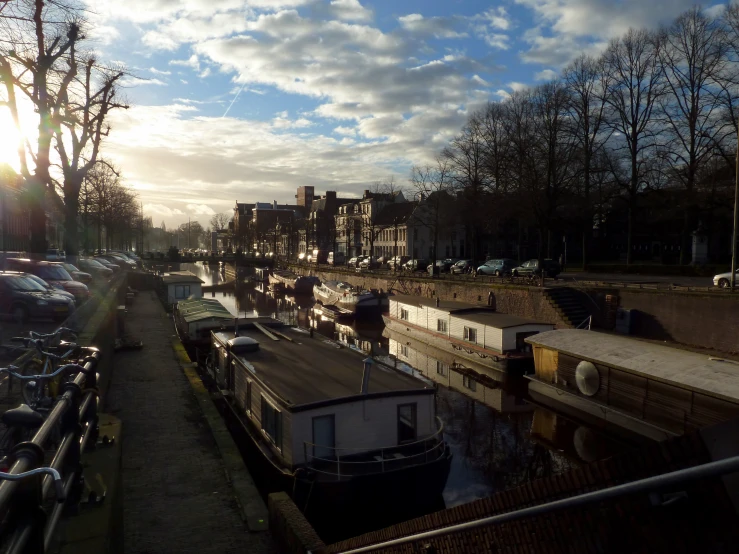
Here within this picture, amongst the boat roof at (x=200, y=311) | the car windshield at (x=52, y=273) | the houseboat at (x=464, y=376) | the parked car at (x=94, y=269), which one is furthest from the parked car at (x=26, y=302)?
the parked car at (x=94, y=269)

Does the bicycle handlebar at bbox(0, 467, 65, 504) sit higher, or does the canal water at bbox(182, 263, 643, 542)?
the bicycle handlebar at bbox(0, 467, 65, 504)

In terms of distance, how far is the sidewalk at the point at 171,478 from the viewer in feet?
29.6

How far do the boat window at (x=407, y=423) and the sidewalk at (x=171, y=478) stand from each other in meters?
4.38

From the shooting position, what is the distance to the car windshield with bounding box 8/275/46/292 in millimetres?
19781

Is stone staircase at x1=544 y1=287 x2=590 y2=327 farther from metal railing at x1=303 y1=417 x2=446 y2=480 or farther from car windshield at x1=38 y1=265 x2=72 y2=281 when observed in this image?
car windshield at x1=38 y1=265 x2=72 y2=281

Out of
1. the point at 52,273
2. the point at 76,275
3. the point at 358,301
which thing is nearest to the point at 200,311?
the point at 76,275

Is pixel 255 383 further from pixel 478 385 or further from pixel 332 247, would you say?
pixel 332 247

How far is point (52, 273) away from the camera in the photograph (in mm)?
26172

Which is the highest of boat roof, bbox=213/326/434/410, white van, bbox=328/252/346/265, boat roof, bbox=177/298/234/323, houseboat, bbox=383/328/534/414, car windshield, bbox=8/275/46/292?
car windshield, bbox=8/275/46/292

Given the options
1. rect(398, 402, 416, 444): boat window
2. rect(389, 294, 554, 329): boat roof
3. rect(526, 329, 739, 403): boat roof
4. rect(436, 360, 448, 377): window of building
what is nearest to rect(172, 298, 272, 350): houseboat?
rect(436, 360, 448, 377): window of building

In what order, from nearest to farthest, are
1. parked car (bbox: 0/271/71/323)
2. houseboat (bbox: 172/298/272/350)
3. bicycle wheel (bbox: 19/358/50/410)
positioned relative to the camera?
1. bicycle wheel (bbox: 19/358/50/410)
2. parked car (bbox: 0/271/71/323)
3. houseboat (bbox: 172/298/272/350)

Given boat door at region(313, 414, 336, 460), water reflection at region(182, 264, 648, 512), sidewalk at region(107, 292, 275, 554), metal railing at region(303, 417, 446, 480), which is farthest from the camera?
water reflection at region(182, 264, 648, 512)

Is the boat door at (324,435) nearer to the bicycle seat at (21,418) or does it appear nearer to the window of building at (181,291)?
the bicycle seat at (21,418)

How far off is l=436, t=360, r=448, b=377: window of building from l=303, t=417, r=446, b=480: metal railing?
15396 millimetres
